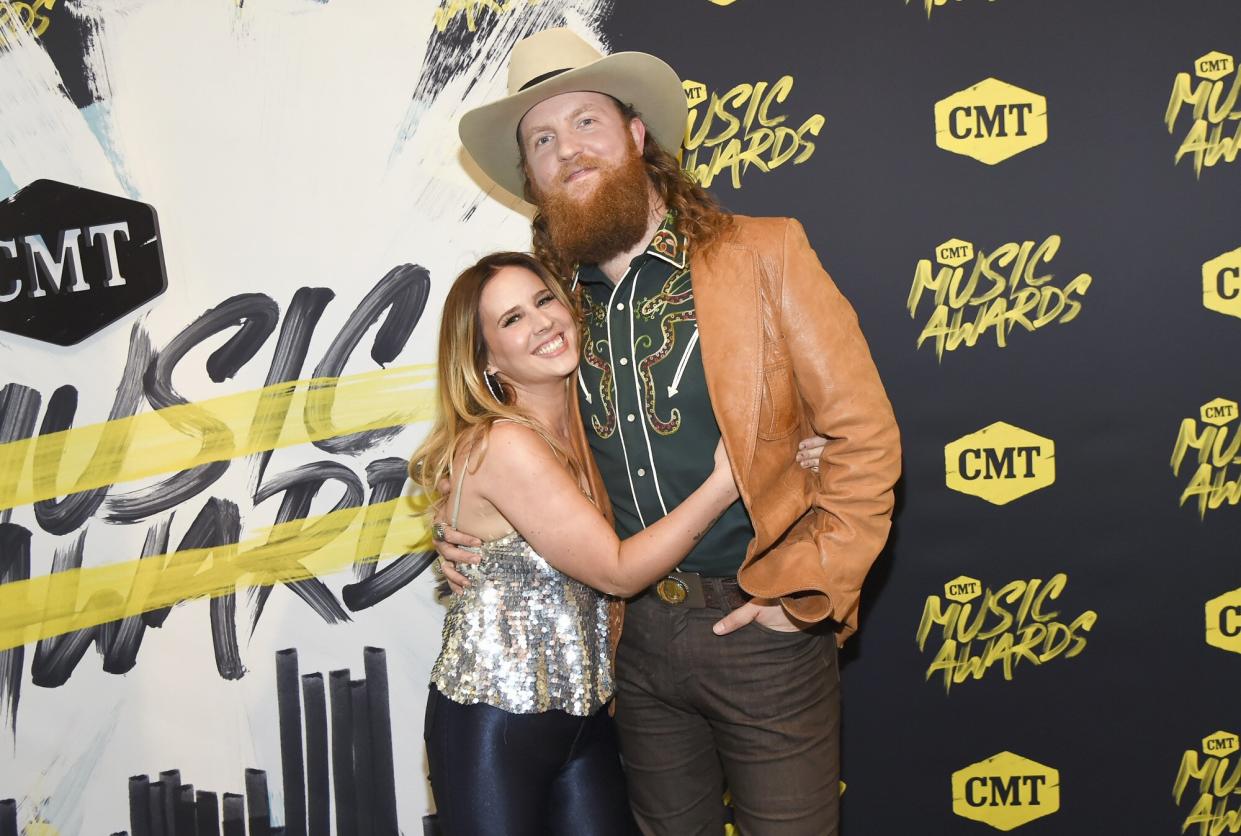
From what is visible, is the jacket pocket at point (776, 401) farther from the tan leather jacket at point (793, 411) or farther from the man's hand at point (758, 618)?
the man's hand at point (758, 618)

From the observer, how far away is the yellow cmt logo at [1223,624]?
271 centimetres

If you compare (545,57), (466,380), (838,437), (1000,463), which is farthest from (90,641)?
(1000,463)

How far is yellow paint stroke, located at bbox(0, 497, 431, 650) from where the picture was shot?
281cm

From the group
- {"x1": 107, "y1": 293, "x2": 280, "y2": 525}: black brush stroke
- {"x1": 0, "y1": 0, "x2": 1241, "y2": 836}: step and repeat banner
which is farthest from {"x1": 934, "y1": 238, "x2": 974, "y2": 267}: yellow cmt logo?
{"x1": 107, "y1": 293, "x2": 280, "y2": 525}: black brush stroke

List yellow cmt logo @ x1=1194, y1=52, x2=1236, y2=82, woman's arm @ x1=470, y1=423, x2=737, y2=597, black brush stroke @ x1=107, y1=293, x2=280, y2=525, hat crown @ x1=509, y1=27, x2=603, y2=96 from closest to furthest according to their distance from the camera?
1. woman's arm @ x1=470, y1=423, x2=737, y2=597
2. hat crown @ x1=509, y1=27, x2=603, y2=96
3. yellow cmt logo @ x1=1194, y1=52, x2=1236, y2=82
4. black brush stroke @ x1=107, y1=293, x2=280, y2=525

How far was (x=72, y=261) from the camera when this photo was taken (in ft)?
9.07

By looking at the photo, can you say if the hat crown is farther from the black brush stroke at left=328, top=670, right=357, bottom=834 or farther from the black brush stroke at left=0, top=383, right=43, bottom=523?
the black brush stroke at left=328, top=670, right=357, bottom=834

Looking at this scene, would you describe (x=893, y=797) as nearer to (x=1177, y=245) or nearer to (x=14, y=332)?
(x=1177, y=245)

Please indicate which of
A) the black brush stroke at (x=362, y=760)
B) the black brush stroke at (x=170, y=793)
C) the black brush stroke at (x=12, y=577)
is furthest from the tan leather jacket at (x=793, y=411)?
the black brush stroke at (x=12, y=577)

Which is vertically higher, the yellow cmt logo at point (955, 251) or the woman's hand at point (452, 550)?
the yellow cmt logo at point (955, 251)

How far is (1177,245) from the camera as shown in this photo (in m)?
2.64

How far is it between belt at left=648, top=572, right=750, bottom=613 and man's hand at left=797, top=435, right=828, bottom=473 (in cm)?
29

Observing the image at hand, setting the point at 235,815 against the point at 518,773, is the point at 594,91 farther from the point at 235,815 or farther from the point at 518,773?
the point at 235,815

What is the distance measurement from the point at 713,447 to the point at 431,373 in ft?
3.71
